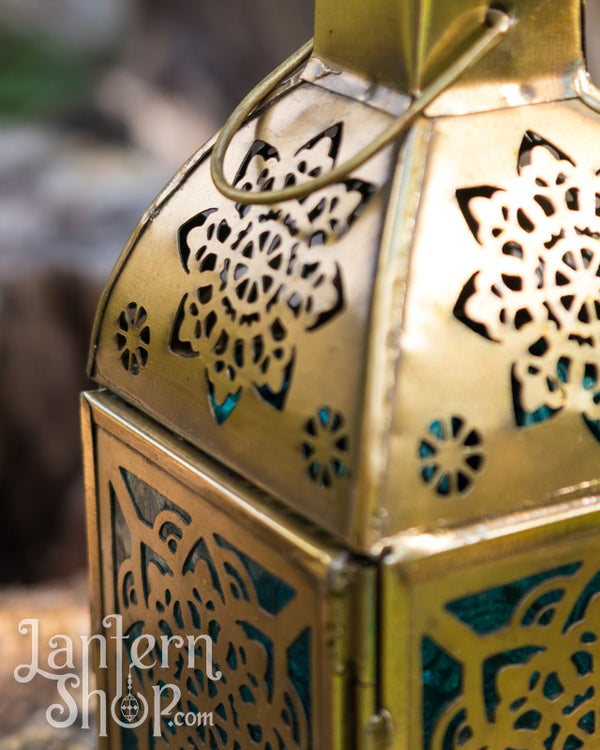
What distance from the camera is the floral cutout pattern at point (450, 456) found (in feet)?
2.19

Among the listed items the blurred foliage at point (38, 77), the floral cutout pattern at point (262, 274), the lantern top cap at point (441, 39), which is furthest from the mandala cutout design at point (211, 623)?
the blurred foliage at point (38, 77)

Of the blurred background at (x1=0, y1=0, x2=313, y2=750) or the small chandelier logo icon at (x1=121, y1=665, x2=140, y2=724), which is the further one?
the blurred background at (x1=0, y1=0, x2=313, y2=750)

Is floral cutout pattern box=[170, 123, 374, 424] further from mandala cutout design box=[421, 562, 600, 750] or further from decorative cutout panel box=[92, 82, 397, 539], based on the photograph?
mandala cutout design box=[421, 562, 600, 750]

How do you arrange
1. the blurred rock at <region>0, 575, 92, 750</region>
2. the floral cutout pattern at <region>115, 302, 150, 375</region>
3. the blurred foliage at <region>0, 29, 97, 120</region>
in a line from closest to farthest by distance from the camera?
1. the floral cutout pattern at <region>115, 302, 150, 375</region>
2. the blurred rock at <region>0, 575, 92, 750</region>
3. the blurred foliage at <region>0, 29, 97, 120</region>

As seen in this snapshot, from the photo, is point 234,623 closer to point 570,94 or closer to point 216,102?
point 570,94

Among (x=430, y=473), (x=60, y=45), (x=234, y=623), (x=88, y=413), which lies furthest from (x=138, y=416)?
(x=60, y=45)

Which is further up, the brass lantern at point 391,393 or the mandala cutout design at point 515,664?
the brass lantern at point 391,393

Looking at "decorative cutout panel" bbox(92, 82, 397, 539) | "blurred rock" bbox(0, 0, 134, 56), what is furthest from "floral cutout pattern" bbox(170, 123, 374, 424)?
"blurred rock" bbox(0, 0, 134, 56)

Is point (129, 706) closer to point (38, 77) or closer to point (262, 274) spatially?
point (262, 274)

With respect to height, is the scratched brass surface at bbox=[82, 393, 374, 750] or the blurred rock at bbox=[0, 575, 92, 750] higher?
the scratched brass surface at bbox=[82, 393, 374, 750]

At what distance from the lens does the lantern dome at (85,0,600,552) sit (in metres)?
0.67

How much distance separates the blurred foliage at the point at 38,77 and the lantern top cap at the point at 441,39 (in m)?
2.51

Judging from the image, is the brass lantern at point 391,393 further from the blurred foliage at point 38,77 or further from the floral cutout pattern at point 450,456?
the blurred foliage at point 38,77

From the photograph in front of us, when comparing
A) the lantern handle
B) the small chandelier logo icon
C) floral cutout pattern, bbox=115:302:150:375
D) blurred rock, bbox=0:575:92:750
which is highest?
the lantern handle
